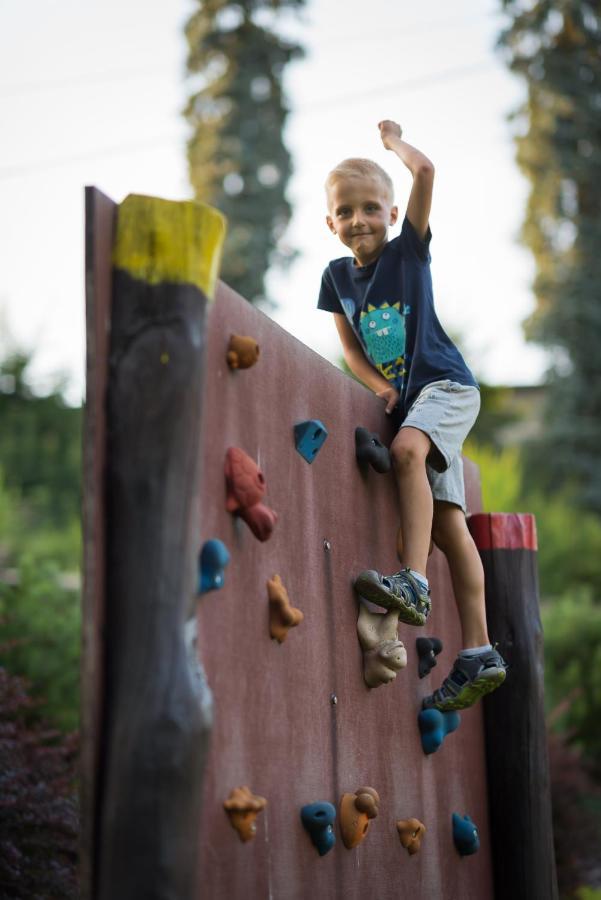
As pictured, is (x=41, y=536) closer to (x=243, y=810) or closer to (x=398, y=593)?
(x=398, y=593)

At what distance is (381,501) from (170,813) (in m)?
1.61

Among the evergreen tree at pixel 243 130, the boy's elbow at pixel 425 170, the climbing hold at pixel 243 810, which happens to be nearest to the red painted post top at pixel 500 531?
the boy's elbow at pixel 425 170

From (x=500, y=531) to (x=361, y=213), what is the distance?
1.56 m

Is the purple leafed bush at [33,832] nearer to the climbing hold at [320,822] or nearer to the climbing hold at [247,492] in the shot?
the climbing hold at [320,822]

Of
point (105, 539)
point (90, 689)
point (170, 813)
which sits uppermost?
point (105, 539)

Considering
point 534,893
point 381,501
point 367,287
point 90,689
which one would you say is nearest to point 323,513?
point 381,501

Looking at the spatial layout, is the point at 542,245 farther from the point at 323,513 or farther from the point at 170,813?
the point at 170,813

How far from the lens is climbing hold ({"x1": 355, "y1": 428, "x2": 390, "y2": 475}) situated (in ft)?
10.9

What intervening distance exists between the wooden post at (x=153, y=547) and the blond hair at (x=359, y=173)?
1.22 meters

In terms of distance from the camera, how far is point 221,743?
237 centimetres

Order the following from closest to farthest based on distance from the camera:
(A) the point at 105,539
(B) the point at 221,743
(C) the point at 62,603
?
1. (A) the point at 105,539
2. (B) the point at 221,743
3. (C) the point at 62,603

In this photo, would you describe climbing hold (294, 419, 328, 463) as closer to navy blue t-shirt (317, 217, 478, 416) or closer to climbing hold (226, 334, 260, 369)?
climbing hold (226, 334, 260, 369)

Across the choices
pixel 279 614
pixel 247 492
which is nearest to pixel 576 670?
pixel 279 614

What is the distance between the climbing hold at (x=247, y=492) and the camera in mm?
2488
